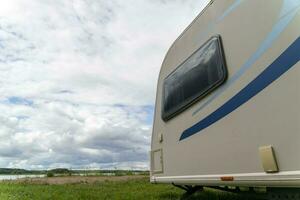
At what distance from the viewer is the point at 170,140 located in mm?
5348

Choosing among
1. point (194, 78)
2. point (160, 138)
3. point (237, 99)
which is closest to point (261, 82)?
point (237, 99)

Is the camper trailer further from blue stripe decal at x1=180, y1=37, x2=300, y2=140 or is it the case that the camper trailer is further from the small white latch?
the small white latch

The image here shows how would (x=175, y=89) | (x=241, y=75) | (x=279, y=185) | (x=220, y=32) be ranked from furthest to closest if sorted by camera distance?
(x=175, y=89) < (x=220, y=32) < (x=241, y=75) < (x=279, y=185)

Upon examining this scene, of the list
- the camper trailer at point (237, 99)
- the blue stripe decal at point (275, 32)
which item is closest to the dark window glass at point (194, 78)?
the camper trailer at point (237, 99)

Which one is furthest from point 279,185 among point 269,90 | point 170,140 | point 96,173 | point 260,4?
point 96,173

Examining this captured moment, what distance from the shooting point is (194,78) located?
15.1 ft

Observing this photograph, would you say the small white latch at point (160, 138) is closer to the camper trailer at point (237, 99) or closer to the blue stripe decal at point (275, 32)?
the camper trailer at point (237, 99)

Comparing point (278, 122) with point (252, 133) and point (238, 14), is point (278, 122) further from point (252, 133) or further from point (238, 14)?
point (238, 14)

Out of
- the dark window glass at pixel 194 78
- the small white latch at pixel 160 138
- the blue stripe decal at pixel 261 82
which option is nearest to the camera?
the blue stripe decal at pixel 261 82

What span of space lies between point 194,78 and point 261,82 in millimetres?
1477

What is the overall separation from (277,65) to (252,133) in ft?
2.43

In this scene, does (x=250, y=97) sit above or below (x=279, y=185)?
above

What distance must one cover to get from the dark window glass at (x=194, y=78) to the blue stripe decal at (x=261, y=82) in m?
0.34

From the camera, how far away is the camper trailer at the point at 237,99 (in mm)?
2918
